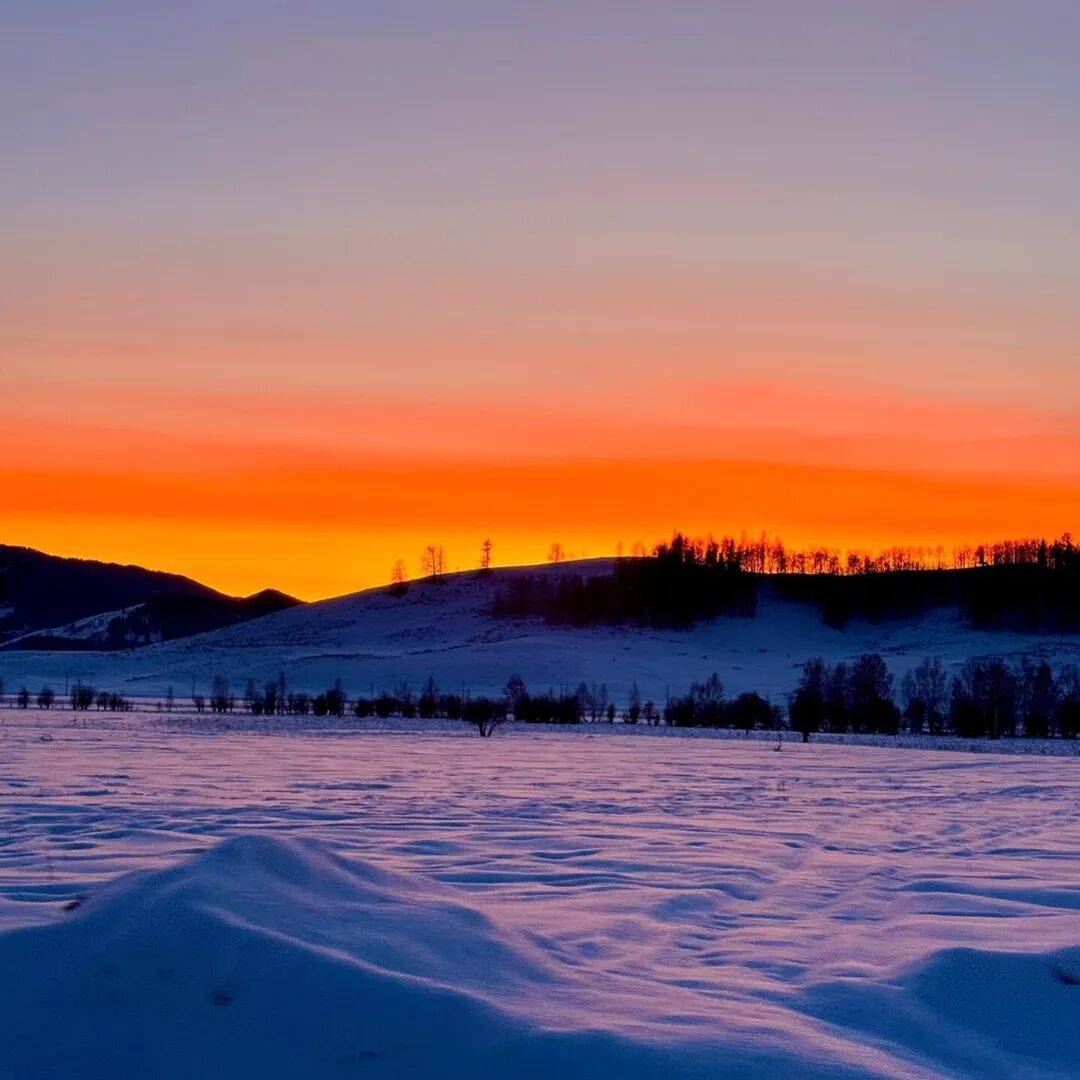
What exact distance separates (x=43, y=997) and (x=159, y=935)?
524 mm

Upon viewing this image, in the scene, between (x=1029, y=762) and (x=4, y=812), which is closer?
(x=4, y=812)

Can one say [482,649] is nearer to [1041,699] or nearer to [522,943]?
[1041,699]

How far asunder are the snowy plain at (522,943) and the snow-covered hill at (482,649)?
93283 mm

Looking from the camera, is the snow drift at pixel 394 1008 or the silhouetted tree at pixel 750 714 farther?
the silhouetted tree at pixel 750 714

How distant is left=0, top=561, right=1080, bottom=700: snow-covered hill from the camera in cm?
11681

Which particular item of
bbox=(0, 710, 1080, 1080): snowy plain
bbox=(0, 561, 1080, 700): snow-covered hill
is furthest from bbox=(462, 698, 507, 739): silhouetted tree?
bbox=(0, 561, 1080, 700): snow-covered hill

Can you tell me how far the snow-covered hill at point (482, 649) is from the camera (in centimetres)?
11681

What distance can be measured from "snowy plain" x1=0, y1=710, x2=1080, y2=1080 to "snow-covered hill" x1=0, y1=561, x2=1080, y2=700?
93.3 meters

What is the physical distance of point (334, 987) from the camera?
17.4 feet

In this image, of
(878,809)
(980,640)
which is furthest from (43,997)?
(980,640)

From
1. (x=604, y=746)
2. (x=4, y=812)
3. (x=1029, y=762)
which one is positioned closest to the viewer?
(x=4, y=812)

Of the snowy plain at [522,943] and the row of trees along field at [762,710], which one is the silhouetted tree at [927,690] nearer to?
the row of trees along field at [762,710]

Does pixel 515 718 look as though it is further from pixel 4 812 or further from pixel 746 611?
pixel 746 611

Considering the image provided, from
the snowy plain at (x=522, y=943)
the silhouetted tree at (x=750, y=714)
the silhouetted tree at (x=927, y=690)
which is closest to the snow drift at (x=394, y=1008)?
the snowy plain at (x=522, y=943)
